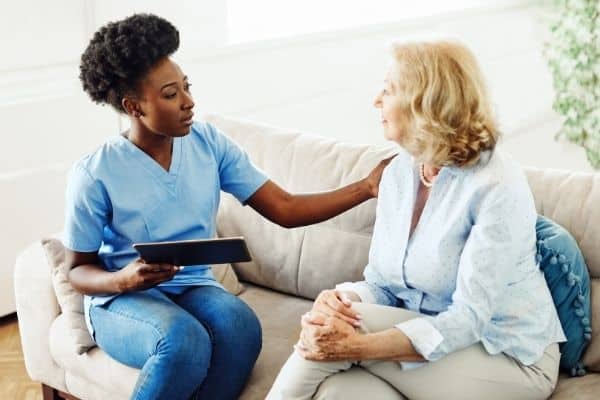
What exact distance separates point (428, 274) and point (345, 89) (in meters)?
2.43

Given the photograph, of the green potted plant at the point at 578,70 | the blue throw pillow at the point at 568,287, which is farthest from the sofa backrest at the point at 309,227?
the green potted plant at the point at 578,70

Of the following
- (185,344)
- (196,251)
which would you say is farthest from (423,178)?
(185,344)

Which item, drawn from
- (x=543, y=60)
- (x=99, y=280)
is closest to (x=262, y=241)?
(x=99, y=280)

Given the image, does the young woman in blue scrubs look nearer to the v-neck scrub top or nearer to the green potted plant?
the v-neck scrub top

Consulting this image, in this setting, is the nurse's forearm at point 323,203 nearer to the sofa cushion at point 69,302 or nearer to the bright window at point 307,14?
the sofa cushion at point 69,302

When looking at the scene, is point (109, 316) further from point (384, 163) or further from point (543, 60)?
point (543, 60)

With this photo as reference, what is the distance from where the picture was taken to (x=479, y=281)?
6.07 feet

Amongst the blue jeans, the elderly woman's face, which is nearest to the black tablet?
the blue jeans

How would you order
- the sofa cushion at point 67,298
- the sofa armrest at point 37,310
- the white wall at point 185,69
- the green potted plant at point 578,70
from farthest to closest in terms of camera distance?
the green potted plant at point 578,70 → the white wall at point 185,69 → the sofa armrest at point 37,310 → the sofa cushion at point 67,298

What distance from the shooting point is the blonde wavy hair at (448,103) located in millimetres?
1885

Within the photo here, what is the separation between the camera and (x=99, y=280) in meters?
2.10

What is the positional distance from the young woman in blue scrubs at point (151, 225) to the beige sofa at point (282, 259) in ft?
0.36

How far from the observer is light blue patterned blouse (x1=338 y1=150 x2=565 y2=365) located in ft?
6.06

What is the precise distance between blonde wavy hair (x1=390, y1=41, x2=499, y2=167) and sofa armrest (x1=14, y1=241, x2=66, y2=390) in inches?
40.7
